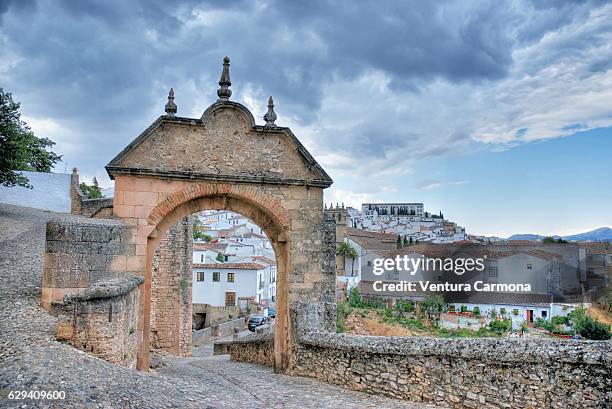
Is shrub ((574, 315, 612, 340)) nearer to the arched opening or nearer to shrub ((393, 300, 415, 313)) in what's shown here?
shrub ((393, 300, 415, 313))

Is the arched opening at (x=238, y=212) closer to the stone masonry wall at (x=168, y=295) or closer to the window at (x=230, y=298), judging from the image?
the stone masonry wall at (x=168, y=295)

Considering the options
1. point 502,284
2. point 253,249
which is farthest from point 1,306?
point 253,249

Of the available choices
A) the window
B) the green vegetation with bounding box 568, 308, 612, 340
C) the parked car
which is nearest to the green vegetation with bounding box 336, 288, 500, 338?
the green vegetation with bounding box 568, 308, 612, 340

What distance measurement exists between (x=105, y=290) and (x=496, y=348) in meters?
5.17

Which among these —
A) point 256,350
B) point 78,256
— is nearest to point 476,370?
point 78,256

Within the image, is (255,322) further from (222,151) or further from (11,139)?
(222,151)

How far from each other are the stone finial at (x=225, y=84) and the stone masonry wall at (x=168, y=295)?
8072 mm

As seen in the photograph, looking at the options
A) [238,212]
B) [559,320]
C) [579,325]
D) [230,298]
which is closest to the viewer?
[238,212]

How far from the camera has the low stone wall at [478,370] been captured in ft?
17.2

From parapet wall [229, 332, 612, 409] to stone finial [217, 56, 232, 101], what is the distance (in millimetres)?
5391

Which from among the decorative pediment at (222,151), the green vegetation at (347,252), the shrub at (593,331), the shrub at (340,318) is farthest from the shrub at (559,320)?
the decorative pediment at (222,151)

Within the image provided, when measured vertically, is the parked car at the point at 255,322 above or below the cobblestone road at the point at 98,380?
below

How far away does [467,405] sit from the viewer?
20.7 ft

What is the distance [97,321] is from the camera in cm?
659
